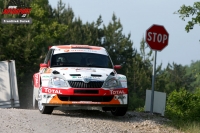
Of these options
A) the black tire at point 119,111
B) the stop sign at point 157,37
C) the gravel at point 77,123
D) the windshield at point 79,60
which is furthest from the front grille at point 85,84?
the stop sign at point 157,37

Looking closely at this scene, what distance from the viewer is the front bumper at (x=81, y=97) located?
1494 centimetres

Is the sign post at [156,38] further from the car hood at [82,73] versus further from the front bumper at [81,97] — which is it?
the front bumper at [81,97]

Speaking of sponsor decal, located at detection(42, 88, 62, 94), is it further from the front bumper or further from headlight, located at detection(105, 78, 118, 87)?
headlight, located at detection(105, 78, 118, 87)

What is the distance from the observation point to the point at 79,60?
54.0ft

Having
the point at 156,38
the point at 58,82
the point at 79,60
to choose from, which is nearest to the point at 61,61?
the point at 79,60

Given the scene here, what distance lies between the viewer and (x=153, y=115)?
17.1m

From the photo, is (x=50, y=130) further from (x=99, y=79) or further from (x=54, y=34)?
(x=54, y=34)

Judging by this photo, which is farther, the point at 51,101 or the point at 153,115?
the point at 153,115

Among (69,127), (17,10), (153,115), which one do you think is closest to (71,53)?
(153,115)

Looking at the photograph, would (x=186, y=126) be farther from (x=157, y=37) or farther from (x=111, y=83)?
(x=157, y=37)

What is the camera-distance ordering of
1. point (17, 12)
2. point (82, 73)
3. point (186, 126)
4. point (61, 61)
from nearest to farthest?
point (186, 126) < point (82, 73) < point (61, 61) < point (17, 12)

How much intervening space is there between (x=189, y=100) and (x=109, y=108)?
7502mm

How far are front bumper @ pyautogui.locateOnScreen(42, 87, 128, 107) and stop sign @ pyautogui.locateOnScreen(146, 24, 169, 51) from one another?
9.48 ft

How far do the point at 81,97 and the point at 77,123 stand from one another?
1.45m
